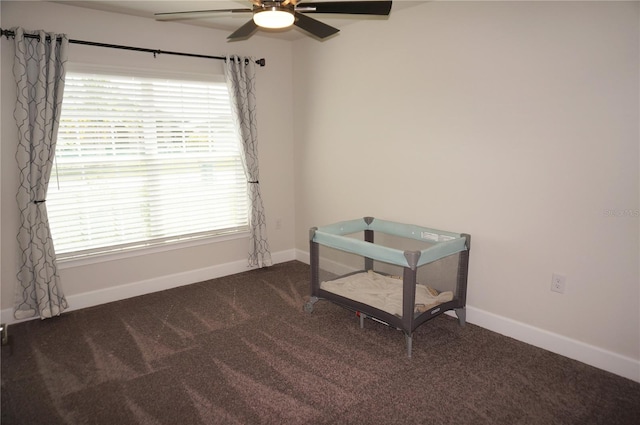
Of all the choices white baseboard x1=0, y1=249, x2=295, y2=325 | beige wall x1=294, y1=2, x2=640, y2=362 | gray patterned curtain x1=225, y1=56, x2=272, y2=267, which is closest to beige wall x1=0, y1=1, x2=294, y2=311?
white baseboard x1=0, y1=249, x2=295, y2=325

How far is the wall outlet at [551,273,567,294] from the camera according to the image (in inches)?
99.6

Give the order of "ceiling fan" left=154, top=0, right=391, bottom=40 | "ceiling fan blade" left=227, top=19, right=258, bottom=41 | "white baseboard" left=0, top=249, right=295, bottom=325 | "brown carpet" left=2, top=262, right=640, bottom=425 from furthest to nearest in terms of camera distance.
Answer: "white baseboard" left=0, top=249, right=295, bottom=325, "ceiling fan blade" left=227, top=19, right=258, bottom=41, "brown carpet" left=2, top=262, right=640, bottom=425, "ceiling fan" left=154, top=0, right=391, bottom=40

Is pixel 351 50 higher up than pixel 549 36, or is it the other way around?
pixel 351 50

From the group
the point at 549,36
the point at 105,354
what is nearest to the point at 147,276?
the point at 105,354

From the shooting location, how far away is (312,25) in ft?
7.34

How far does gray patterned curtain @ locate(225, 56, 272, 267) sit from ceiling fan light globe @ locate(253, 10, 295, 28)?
Result: 1951 millimetres

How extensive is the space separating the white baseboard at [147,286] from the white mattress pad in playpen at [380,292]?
1.47 metres

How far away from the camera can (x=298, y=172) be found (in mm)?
4547

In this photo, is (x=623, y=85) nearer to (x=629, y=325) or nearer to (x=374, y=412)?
(x=629, y=325)

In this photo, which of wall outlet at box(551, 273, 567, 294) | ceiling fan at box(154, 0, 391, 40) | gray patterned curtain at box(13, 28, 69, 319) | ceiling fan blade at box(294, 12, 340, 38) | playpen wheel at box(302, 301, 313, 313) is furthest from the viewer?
playpen wheel at box(302, 301, 313, 313)

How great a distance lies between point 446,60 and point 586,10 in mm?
907

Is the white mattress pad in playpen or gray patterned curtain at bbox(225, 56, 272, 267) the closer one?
the white mattress pad in playpen

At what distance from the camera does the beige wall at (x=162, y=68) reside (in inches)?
117

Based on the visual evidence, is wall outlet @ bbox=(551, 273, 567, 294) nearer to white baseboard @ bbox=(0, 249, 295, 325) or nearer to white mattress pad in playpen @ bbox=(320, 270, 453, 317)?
white mattress pad in playpen @ bbox=(320, 270, 453, 317)
